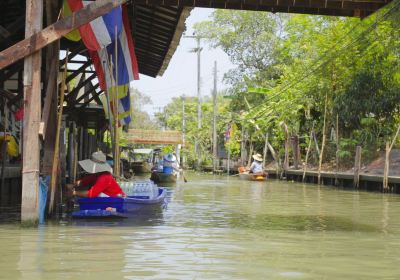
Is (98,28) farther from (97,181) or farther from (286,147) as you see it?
(286,147)

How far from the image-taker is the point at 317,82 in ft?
99.6

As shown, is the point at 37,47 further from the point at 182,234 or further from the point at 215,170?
the point at 215,170

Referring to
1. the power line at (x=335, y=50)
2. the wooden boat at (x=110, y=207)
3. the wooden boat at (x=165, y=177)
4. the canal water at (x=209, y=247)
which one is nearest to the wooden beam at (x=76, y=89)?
the canal water at (x=209, y=247)

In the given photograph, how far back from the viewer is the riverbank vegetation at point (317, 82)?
26.2 meters

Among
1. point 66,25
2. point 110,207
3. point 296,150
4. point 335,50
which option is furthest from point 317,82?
point 66,25

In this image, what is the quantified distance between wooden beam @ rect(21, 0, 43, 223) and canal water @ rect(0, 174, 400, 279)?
2.03 ft

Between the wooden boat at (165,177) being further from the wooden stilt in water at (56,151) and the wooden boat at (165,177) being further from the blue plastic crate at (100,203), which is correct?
the wooden stilt in water at (56,151)

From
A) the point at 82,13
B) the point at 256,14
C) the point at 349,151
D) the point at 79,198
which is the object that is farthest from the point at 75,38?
the point at 256,14

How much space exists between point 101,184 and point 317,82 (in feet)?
67.8

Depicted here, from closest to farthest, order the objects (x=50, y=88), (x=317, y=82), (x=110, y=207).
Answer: (x=50, y=88)
(x=110, y=207)
(x=317, y=82)

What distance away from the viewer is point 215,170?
1852 inches

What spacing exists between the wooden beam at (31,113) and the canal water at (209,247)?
2.03 ft

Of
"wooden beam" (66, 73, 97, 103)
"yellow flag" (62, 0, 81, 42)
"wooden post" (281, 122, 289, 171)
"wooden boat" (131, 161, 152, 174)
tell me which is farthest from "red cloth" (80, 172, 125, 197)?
"wooden boat" (131, 161, 152, 174)

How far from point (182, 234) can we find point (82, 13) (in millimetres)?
3501
